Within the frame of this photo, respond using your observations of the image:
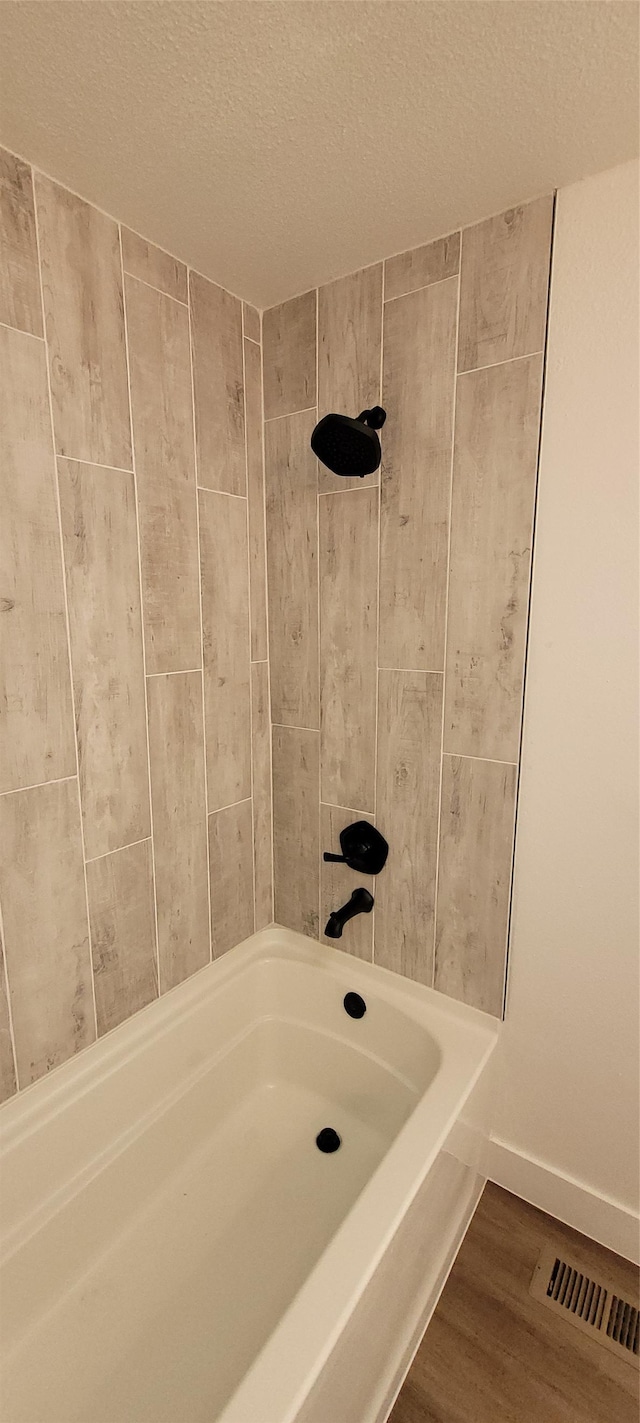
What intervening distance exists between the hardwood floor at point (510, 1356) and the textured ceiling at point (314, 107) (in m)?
2.24

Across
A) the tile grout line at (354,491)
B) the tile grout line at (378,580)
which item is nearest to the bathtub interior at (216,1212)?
the tile grout line at (378,580)

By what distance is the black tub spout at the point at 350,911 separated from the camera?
1546mm

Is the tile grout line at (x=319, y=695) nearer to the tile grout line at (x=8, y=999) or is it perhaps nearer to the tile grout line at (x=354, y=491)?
the tile grout line at (x=354, y=491)

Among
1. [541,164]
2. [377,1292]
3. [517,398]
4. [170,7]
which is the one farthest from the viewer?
[517,398]

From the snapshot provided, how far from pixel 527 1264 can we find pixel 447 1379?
0.99 feet

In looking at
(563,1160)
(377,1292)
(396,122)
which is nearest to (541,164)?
(396,122)

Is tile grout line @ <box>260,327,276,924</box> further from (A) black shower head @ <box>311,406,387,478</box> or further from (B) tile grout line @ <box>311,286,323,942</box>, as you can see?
(A) black shower head @ <box>311,406,387,478</box>

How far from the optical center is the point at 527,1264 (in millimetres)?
1352

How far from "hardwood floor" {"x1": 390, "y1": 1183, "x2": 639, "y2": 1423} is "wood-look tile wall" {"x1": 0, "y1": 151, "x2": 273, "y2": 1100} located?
92 centimetres

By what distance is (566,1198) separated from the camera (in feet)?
4.68

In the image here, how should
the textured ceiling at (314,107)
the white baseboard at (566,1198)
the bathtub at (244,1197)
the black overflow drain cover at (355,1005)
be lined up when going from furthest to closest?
the black overflow drain cover at (355,1005), the white baseboard at (566,1198), the bathtub at (244,1197), the textured ceiling at (314,107)

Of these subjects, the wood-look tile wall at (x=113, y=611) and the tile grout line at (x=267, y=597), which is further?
the tile grout line at (x=267, y=597)

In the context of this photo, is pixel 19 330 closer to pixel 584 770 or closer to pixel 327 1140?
pixel 584 770

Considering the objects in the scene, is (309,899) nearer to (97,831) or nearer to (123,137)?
(97,831)
